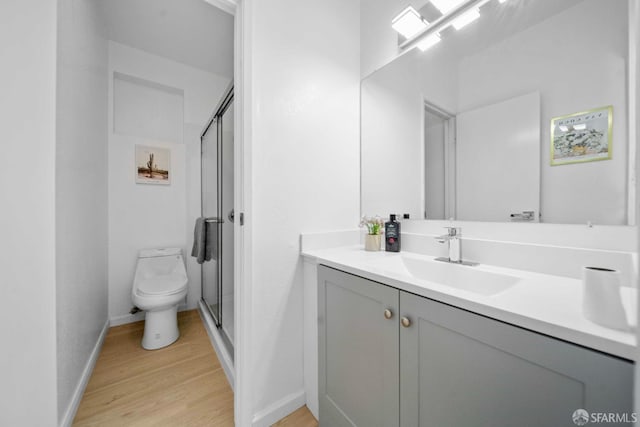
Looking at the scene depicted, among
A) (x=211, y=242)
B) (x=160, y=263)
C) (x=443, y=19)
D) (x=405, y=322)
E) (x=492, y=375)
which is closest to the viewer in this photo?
(x=492, y=375)

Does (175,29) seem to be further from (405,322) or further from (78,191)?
(405,322)

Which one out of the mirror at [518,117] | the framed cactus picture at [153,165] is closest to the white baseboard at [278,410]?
the mirror at [518,117]

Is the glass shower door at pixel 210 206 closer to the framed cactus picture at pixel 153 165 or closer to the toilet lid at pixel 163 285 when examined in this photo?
the toilet lid at pixel 163 285

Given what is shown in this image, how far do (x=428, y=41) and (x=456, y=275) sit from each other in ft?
3.84

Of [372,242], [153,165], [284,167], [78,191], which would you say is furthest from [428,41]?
[153,165]

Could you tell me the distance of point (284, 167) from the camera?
3.83ft

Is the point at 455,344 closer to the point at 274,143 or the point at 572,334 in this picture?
the point at 572,334

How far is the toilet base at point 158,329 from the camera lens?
1739 millimetres

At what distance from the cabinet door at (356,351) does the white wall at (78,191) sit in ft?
3.78

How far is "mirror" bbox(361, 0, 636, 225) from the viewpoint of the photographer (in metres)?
0.73

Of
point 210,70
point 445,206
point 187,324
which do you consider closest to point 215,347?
point 187,324

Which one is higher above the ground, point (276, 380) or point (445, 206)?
point (445, 206)

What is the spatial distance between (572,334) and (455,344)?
24 cm

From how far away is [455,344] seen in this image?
601 mm
